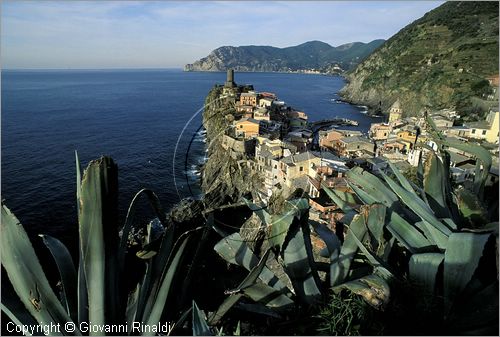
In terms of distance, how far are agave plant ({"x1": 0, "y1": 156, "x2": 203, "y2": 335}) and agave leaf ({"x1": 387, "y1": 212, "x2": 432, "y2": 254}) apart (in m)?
1.53

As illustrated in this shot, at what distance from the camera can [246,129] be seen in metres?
28.3

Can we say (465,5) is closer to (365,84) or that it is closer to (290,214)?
(365,84)

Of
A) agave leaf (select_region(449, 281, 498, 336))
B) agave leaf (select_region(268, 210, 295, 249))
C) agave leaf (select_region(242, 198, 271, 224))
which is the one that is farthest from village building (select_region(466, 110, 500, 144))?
agave leaf (select_region(268, 210, 295, 249))

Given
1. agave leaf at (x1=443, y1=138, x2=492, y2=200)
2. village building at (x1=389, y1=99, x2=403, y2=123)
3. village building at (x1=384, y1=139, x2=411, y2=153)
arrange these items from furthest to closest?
village building at (x1=389, y1=99, x2=403, y2=123) < village building at (x1=384, y1=139, x2=411, y2=153) < agave leaf at (x1=443, y1=138, x2=492, y2=200)

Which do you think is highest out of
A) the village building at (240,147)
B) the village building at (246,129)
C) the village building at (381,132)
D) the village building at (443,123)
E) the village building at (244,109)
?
the village building at (244,109)

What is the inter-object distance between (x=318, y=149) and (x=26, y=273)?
68.5 feet

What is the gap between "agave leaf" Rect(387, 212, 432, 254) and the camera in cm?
246

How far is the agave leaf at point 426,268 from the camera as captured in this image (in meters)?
2.19

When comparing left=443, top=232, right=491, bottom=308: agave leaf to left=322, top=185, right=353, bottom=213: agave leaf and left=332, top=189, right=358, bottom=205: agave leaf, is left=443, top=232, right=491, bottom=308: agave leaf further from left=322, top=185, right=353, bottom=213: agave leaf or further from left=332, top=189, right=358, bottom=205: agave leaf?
left=332, top=189, right=358, bottom=205: agave leaf

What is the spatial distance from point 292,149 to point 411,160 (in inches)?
291

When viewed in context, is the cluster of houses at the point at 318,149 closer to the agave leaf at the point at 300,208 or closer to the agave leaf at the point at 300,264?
the agave leaf at the point at 300,264

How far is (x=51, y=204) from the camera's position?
24.1 metres

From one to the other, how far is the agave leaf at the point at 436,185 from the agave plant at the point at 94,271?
199 cm

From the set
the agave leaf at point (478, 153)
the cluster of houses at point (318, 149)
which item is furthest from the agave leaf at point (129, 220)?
the cluster of houses at point (318, 149)
